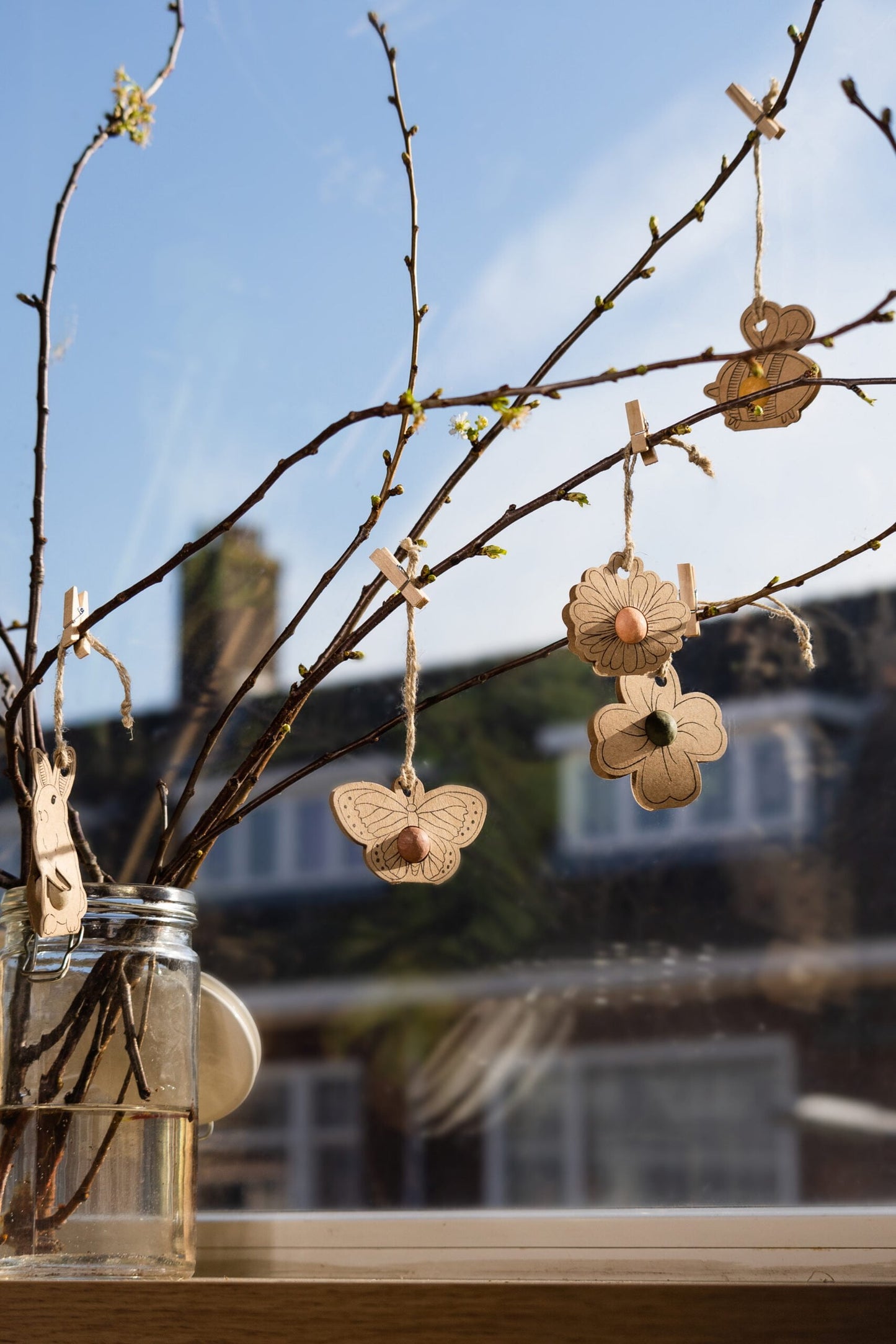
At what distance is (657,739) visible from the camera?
638mm

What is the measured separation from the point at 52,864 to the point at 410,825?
0.19m

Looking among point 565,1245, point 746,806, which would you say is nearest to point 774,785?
A: point 746,806

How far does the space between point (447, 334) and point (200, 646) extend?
361 mm

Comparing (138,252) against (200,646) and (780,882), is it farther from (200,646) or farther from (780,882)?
(780,882)

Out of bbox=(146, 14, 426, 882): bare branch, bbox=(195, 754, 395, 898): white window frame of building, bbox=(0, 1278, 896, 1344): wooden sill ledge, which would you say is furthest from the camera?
bbox=(195, 754, 395, 898): white window frame of building

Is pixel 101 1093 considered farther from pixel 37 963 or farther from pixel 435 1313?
pixel 435 1313

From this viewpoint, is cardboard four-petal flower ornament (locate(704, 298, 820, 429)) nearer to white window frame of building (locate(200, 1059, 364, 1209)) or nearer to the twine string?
the twine string

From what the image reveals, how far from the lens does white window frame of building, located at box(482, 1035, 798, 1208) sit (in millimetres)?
1056

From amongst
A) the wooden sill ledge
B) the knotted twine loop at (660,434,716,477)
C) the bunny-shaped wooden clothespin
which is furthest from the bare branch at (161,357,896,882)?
the wooden sill ledge

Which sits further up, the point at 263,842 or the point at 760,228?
the point at 760,228

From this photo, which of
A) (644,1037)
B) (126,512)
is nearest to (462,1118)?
(644,1037)

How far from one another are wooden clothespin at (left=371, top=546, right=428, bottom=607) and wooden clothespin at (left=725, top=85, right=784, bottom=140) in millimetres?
307

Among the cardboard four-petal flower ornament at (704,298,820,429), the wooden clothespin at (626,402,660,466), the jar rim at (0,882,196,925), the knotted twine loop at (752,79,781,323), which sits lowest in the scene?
the jar rim at (0,882,196,925)

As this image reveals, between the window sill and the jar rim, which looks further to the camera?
the window sill
